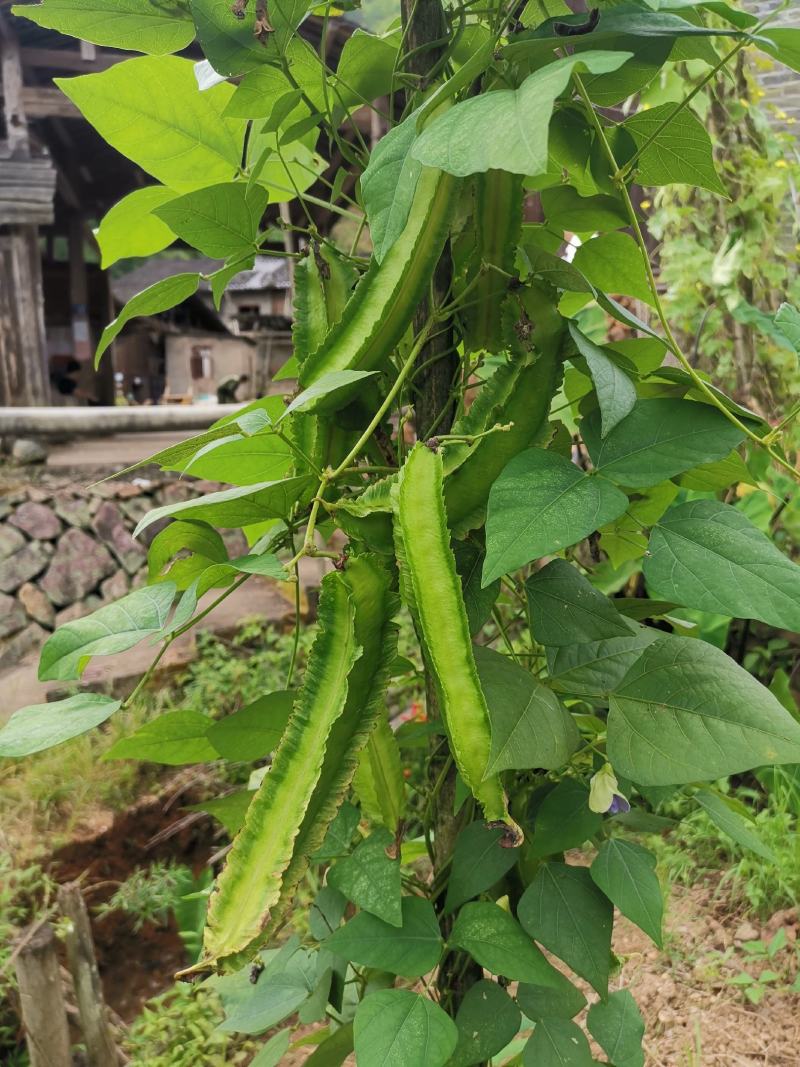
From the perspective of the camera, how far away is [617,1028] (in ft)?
2.64

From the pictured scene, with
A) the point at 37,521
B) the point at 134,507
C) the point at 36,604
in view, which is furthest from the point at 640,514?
the point at 134,507

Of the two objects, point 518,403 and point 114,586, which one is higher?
point 518,403

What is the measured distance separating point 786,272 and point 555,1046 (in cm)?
334

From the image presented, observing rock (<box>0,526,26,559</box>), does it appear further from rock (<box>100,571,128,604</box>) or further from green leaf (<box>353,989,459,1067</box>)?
green leaf (<box>353,989,459,1067</box>)

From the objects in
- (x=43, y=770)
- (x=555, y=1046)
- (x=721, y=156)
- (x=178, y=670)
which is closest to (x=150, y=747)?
(x=555, y=1046)

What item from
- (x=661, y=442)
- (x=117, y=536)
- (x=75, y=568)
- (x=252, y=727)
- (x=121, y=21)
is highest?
(x=121, y=21)

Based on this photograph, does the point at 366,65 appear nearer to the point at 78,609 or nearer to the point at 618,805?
the point at 618,805

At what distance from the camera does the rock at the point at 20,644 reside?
13.5 feet

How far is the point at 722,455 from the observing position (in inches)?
22.3

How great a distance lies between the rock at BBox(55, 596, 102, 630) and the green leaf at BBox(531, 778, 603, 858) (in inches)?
158

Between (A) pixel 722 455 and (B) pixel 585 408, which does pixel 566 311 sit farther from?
(A) pixel 722 455

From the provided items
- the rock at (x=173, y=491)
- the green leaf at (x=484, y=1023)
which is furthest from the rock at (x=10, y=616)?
the green leaf at (x=484, y=1023)

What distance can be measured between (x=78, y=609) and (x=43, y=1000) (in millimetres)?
2931

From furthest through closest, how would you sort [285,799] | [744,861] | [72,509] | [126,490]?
[126,490] → [72,509] → [744,861] → [285,799]
